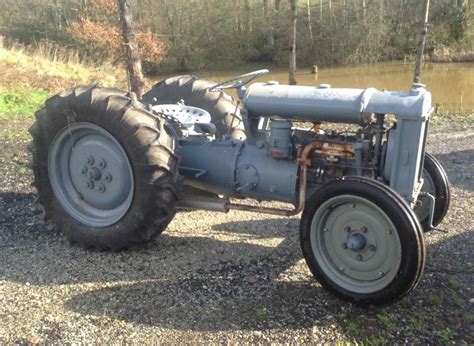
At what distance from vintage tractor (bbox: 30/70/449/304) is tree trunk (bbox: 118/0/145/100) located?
24.2 ft

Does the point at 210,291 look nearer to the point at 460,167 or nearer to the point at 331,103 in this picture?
the point at 331,103

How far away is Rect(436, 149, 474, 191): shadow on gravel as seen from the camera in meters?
7.09

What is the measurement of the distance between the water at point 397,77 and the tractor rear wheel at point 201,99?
1256cm

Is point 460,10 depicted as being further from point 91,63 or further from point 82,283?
point 82,283

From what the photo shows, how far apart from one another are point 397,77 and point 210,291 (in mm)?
25956

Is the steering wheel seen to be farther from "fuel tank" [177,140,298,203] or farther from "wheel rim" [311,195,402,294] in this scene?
"wheel rim" [311,195,402,294]

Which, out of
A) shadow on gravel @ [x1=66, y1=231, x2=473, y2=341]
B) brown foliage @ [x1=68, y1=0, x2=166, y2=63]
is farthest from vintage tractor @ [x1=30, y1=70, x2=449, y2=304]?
brown foliage @ [x1=68, y1=0, x2=166, y2=63]

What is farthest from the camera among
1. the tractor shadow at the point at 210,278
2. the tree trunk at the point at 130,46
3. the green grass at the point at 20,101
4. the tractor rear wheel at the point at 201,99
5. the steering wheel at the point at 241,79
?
the green grass at the point at 20,101

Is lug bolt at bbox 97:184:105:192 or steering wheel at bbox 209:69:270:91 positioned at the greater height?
steering wheel at bbox 209:69:270:91

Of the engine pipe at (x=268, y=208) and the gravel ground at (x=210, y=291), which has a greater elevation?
the engine pipe at (x=268, y=208)

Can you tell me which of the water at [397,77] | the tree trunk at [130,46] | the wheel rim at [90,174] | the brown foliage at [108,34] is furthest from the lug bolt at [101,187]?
the brown foliage at [108,34]

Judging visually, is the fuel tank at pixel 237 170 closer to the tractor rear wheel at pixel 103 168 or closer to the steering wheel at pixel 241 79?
the tractor rear wheel at pixel 103 168

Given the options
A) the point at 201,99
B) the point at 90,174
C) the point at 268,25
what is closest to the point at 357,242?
the point at 90,174

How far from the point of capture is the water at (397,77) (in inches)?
837
